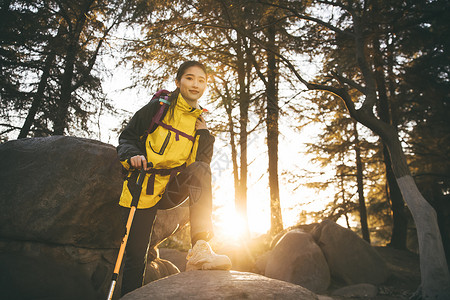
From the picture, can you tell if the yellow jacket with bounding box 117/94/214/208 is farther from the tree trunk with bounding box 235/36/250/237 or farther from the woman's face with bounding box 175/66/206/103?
the tree trunk with bounding box 235/36/250/237

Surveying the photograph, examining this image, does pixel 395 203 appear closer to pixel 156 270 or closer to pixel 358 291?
pixel 358 291

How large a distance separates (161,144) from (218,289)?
4.44 ft

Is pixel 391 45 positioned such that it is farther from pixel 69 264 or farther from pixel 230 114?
pixel 69 264

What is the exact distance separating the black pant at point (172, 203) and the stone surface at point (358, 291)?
4.74 m

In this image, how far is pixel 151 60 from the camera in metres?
8.02

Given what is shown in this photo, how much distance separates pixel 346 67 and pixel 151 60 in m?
6.14

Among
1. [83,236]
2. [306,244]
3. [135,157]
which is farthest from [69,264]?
[306,244]

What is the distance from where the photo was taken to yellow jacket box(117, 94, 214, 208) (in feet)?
8.30

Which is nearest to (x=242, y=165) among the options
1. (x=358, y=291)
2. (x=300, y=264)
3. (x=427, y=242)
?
(x=300, y=264)

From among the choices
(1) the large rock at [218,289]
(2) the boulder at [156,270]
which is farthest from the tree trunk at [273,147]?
(1) the large rock at [218,289]

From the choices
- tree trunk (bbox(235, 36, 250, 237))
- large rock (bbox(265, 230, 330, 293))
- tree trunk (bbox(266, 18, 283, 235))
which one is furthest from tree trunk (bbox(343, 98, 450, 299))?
tree trunk (bbox(235, 36, 250, 237))

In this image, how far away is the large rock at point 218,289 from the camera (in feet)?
5.95

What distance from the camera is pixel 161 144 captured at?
2.59 meters

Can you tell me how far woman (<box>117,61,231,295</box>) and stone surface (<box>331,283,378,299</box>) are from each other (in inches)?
180
